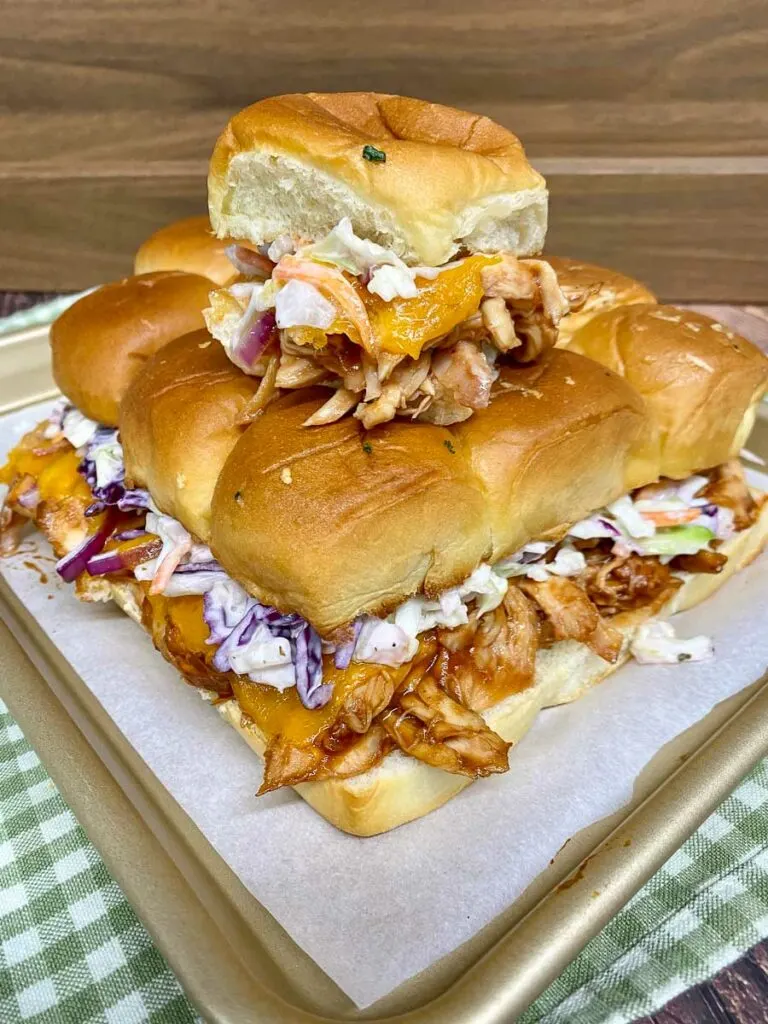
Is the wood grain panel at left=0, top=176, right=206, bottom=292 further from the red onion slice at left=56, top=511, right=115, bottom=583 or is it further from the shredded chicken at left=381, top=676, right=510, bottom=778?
the shredded chicken at left=381, top=676, right=510, bottom=778

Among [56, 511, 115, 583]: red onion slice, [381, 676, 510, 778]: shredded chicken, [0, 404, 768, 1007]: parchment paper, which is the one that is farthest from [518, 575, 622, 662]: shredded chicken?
[56, 511, 115, 583]: red onion slice

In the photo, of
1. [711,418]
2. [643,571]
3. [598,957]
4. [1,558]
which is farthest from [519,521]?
[1,558]

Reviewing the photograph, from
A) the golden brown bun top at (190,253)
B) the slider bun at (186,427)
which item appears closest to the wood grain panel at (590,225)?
the golden brown bun top at (190,253)

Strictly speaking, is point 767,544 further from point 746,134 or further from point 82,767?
point 746,134

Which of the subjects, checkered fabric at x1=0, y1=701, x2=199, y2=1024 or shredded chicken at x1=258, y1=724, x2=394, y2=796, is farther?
shredded chicken at x1=258, y1=724, x2=394, y2=796

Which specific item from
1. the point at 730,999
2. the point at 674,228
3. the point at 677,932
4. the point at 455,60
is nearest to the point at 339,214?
the point at 677,932

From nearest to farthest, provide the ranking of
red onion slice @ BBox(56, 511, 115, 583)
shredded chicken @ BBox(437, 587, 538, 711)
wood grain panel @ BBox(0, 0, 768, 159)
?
shredded chicken @ BBox(437, 587, 538, 711)
red onion slice @ BBox(56, 511, 115, 583)
wood grain panel @ BBox(0, 0, 768, 159)

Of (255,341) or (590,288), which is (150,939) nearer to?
(255,341)
